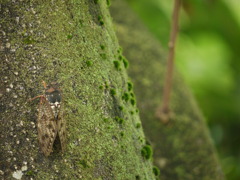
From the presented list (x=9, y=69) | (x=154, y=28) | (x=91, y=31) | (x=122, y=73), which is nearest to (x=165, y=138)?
(x=122, y=73)

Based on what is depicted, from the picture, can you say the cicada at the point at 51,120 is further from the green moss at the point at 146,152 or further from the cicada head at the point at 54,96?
the green moss at the point at 146,152

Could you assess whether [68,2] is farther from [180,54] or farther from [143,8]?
[180,54]

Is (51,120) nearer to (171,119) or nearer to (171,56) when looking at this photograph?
(171,56)

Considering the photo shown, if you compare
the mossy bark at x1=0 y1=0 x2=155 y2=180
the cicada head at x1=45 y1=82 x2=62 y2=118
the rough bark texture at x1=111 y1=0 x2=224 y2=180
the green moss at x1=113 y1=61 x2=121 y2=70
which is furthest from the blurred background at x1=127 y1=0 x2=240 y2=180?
the cicada head at x1=45 y1=82 x2=62 y2=118

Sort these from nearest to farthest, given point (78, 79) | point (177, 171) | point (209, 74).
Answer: point (78, 79) < point (177, 171) < point (209, 74)

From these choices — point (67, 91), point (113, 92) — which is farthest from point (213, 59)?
point (67, 91)

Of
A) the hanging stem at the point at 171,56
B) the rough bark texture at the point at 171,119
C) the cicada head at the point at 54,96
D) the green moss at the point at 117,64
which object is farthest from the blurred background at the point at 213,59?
the cicada head at the point at 54,96
